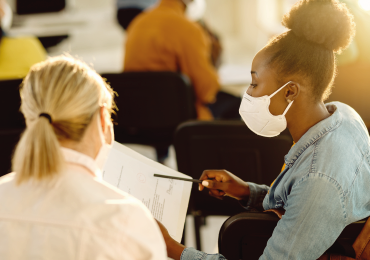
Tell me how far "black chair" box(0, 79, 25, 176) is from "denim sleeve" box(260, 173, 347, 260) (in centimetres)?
140

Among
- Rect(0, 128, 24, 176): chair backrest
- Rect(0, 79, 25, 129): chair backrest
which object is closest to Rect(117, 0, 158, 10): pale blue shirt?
Rect(0, 79, 25, 129): chair backrest

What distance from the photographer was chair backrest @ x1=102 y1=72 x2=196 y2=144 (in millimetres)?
1800

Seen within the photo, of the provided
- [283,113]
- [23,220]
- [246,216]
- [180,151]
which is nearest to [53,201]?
[23,220]

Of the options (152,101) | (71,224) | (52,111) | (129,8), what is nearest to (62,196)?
(71,224)

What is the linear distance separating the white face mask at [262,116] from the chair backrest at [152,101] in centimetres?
77

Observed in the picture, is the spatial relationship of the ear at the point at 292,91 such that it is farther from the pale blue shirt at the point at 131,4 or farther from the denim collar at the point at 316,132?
the pale blue shirt at the point at 131,4

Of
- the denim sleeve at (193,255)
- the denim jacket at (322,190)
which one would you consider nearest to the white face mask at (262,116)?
the denim jacket at (322,190)

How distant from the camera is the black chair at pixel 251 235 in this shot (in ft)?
2.84

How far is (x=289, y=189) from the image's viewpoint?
907mm

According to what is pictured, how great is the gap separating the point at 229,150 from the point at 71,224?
35.1 inches

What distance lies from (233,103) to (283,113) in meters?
1.53

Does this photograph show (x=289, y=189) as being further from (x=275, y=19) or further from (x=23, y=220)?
(x=275, y=19)

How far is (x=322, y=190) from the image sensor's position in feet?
2.61

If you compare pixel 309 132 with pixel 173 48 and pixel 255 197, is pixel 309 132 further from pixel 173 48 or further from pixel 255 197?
pixel 173 48
